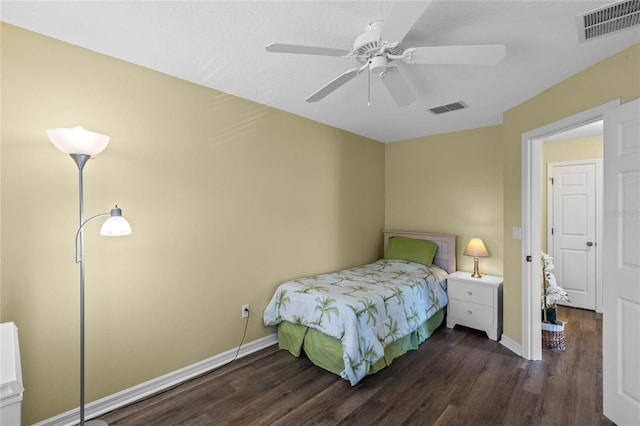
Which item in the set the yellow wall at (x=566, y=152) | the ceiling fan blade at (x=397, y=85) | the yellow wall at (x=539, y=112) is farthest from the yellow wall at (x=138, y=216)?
the yellow wall at (x=566, y=152)

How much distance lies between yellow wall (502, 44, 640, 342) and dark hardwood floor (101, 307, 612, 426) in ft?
1.70

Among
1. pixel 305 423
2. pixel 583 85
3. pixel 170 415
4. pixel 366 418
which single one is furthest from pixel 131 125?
pixel 583 85

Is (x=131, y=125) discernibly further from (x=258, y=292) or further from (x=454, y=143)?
(x=454, y=143)

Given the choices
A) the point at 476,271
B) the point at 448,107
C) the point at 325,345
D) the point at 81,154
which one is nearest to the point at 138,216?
the point at 81,154

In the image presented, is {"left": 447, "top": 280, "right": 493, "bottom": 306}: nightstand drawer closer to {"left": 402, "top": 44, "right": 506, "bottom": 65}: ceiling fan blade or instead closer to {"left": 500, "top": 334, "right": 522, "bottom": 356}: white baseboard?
{"left": 500, "top": 334, "right": 522, "bottom": 356}: white baseboard

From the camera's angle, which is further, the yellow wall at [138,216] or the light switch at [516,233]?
the light switch at [516,233]

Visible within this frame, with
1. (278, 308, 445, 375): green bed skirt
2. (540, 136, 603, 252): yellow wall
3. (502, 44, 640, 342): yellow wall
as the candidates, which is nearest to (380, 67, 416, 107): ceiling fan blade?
(502, 44, 640, 342): yellow wall

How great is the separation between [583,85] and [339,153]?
94.8 inches

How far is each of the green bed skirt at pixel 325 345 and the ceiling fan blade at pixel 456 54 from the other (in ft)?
6.93

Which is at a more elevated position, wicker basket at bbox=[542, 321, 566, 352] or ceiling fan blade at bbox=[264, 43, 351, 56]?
ceiling fan blade at bbox=[264, 43, 351, 56]

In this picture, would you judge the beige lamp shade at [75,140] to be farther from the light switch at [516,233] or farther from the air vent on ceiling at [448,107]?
the light switch at [516,233]

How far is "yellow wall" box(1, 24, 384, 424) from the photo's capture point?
187 cm

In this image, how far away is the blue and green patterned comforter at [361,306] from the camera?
7.93 ft

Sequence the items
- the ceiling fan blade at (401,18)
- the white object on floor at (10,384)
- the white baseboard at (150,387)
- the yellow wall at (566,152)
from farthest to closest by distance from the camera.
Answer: the yellow wall at (566,152) < the white baseboard at (150,387) < the ceiling fan blade at (401,18) < the white object on floor at (10,384)
